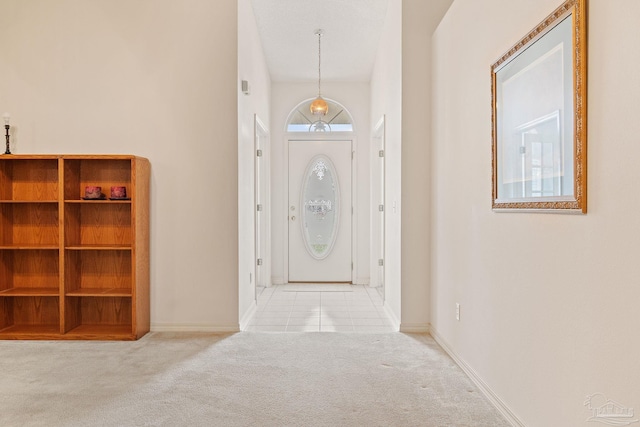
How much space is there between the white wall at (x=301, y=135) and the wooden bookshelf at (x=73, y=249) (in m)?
2.83

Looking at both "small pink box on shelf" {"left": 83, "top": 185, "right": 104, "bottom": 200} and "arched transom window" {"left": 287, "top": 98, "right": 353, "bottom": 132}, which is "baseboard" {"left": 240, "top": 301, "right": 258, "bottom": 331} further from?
"arched transom window" {"left": 287, "top": 98, "right": 353, "bottom": 132}

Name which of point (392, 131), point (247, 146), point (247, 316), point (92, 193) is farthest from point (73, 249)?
point (392, 131)

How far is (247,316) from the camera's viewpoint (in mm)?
4367

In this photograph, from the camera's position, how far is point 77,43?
390 centimetres

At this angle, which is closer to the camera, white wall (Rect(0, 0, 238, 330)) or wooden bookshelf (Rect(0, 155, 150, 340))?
wooden bookshelf (Rect(0, 155, 150, 340))

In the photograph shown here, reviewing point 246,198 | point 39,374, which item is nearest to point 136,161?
point 246,198

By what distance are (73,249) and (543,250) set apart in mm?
3457

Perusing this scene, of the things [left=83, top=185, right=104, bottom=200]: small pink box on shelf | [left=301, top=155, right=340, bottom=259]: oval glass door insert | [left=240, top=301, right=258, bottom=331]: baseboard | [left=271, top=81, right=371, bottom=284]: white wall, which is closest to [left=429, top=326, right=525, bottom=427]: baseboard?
[left=240, top=301, right=258, bottom=331]: baseboard

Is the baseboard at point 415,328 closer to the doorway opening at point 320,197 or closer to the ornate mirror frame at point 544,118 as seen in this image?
the ornate mirror frame at point 544,118

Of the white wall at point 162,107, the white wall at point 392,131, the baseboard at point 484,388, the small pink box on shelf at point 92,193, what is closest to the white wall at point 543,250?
the baseboard at point 484,388

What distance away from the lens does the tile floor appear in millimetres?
4188

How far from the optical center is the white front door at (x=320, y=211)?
6.57m

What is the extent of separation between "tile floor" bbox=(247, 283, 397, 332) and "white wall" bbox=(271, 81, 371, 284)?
1.98 ft

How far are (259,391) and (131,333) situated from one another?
1.56 meters
